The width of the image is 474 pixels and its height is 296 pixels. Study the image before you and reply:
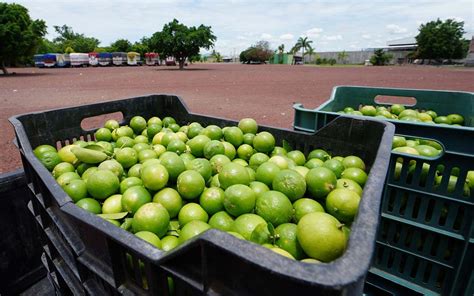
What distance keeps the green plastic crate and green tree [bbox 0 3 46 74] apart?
2957 cm

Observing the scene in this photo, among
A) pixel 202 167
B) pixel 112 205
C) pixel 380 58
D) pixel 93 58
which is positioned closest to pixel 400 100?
pixel 202 167

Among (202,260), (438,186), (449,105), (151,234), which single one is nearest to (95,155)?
(151,234)

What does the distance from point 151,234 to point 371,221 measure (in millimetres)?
1153

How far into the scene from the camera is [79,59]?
1909 inches

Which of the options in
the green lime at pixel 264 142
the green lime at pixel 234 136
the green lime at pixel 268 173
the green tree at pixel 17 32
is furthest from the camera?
the green tree at pixel 17 32

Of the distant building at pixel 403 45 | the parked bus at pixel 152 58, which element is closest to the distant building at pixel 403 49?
the distant building at pixel 403 45

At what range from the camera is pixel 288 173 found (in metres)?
1.95

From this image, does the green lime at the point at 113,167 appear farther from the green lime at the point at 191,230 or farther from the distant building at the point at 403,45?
the distant building at the point at 403,45

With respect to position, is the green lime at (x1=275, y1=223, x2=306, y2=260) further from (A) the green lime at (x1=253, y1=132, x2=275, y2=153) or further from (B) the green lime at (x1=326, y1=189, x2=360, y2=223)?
(A) the green lime at (x1=253, y1=132, x2=275, y2=153)

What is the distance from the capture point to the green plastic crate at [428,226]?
71.1 inches

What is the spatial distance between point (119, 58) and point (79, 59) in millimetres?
6585

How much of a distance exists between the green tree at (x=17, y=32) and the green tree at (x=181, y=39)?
1175 centimetres

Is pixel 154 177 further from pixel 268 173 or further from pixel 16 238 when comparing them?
pixel 16 238

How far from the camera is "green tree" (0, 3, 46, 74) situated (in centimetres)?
2328
